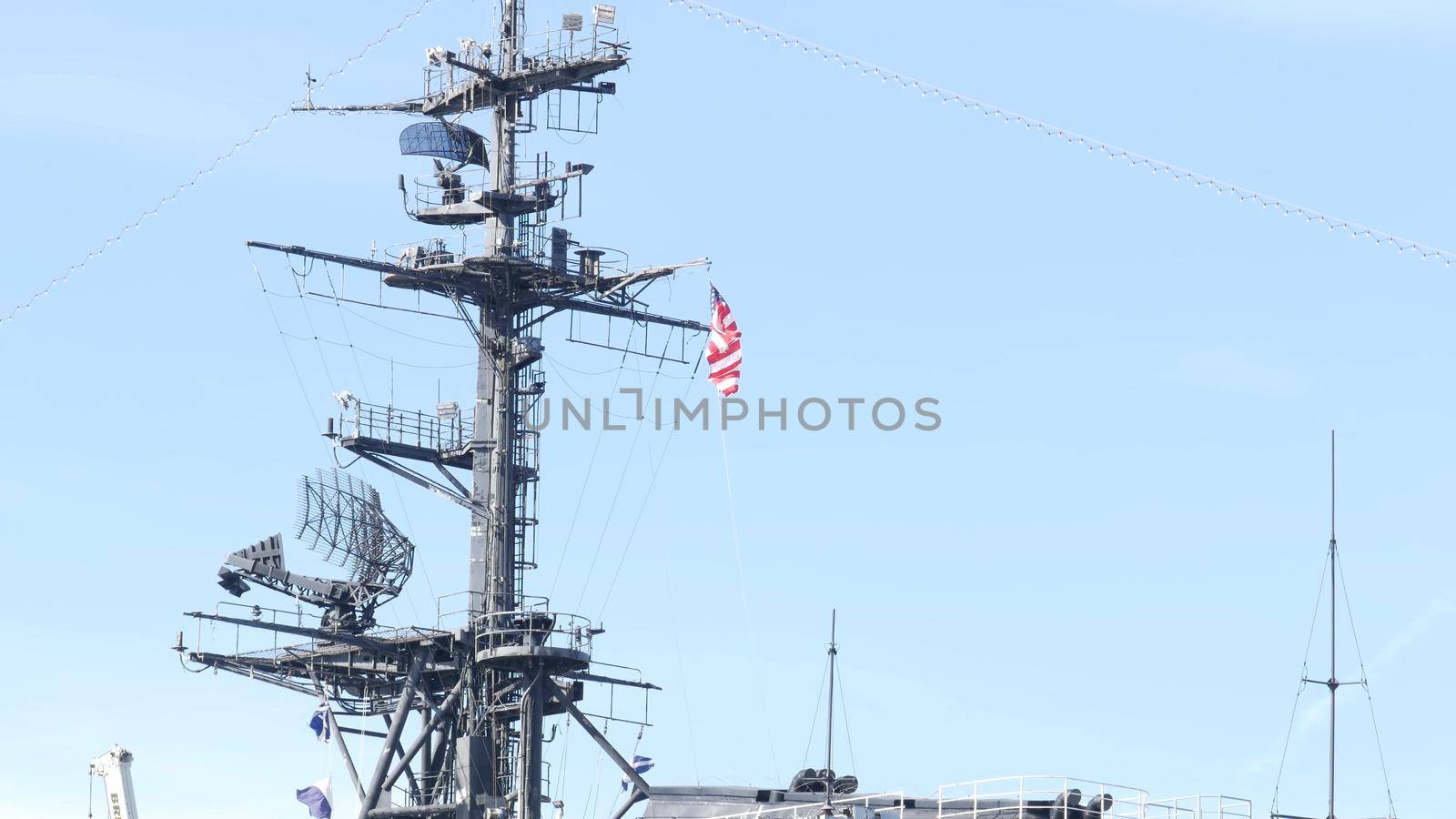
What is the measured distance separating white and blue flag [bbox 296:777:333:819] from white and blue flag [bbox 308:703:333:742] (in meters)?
1.37

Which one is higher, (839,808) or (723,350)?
(723,350)

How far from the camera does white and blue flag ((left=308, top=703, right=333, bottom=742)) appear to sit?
87375 mm

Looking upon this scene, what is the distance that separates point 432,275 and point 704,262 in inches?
266

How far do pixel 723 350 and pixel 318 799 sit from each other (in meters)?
14.5

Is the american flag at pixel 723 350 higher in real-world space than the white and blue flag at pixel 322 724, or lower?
higher

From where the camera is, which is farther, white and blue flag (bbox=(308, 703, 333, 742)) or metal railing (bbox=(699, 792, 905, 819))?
white and blue flag (bbox=(308, 703, 333, 742))

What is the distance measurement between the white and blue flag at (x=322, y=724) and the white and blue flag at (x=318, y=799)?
137cm

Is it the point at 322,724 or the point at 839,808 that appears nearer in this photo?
the point at 839,808

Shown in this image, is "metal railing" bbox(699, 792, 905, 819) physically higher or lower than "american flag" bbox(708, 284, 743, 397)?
lower

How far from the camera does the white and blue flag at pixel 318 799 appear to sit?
283 ft

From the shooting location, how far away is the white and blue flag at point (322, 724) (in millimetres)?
87375

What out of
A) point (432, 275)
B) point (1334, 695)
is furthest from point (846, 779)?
point (432, 275)

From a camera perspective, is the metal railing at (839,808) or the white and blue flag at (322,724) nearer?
the metal railing at (839,808)

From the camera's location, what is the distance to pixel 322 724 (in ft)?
287
